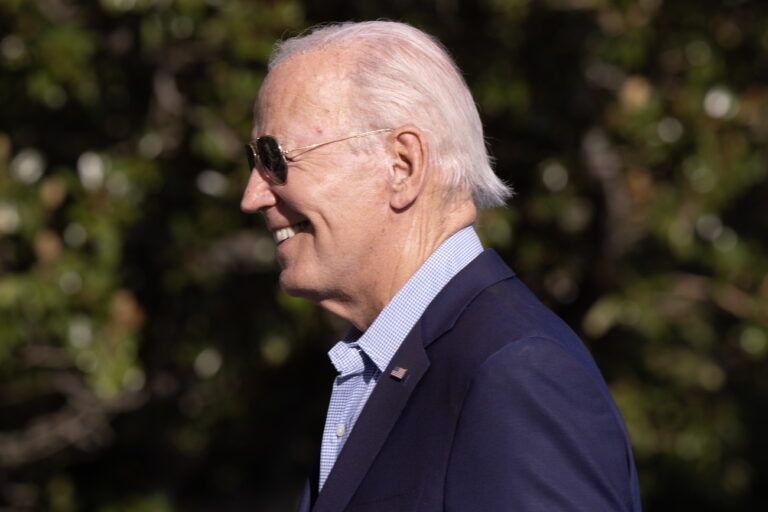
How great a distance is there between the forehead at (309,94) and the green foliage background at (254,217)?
1.91 meters

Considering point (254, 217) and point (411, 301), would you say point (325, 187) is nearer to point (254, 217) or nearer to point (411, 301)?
point (411, 301)

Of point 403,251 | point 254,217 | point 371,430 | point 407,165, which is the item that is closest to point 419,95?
point 407,165

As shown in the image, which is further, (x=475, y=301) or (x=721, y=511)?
(x=721, y=511)

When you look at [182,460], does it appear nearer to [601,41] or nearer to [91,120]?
[91,120]

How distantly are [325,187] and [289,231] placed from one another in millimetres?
122

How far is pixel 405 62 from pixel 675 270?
10.9ft

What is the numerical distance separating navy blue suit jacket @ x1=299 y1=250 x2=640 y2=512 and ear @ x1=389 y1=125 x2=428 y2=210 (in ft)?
0.53

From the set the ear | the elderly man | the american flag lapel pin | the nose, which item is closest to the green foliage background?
the nose

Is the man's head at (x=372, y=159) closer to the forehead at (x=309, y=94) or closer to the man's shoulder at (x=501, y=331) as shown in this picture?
the forehead at (x=309, y=94)

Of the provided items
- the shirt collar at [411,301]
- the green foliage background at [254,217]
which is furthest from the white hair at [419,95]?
the green foliage background at [254,217]

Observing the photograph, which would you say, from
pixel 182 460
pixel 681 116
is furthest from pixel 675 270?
pixel 182 460

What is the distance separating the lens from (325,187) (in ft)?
5.92

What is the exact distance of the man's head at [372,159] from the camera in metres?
1.77

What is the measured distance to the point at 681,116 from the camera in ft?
14.0
